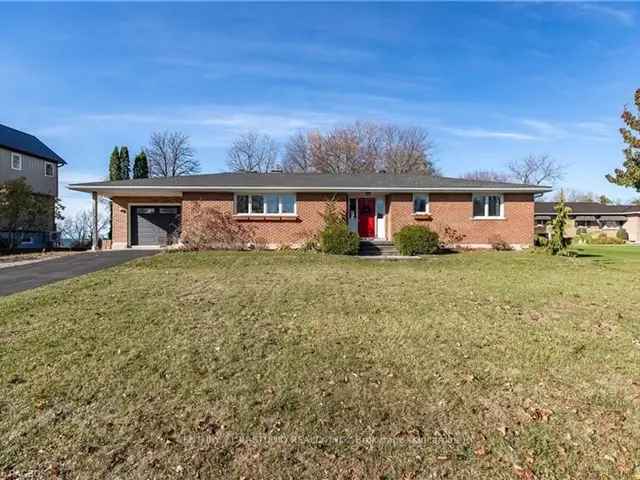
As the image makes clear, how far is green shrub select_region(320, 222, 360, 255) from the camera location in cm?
1683

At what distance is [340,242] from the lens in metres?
16.8

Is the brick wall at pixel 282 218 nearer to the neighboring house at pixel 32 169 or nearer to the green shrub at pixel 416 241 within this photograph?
the green shrub at pixel 416 241

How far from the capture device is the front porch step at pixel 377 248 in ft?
59.2

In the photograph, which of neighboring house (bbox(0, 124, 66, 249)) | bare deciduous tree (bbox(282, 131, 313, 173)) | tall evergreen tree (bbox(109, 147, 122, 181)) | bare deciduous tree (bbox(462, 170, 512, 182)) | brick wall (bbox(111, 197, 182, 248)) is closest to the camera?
brick wall (bbox(111, 197, 182, 248))

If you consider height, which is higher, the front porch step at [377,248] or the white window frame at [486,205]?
the white window frame at [486,205]

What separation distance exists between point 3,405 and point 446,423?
12.0 feet

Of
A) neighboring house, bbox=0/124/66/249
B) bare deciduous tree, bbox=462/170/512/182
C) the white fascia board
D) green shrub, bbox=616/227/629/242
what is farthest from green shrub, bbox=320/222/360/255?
bare deciduous tree, bbox=462/170/512/182

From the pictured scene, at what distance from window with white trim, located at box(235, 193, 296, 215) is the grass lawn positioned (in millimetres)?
11364

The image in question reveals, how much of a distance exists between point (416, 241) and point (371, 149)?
31059 mm

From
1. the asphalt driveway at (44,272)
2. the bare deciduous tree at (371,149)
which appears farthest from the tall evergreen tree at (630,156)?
the bare deciduous tree at (371,149)

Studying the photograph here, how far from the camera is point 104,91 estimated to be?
648 inches

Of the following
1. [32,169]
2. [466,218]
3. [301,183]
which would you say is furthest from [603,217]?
[32,169]

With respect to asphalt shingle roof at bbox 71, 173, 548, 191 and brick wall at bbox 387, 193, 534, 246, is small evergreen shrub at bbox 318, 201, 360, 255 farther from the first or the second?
brick wall at bbox 387, 193, 534, 246

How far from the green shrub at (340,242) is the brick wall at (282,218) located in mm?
2329
